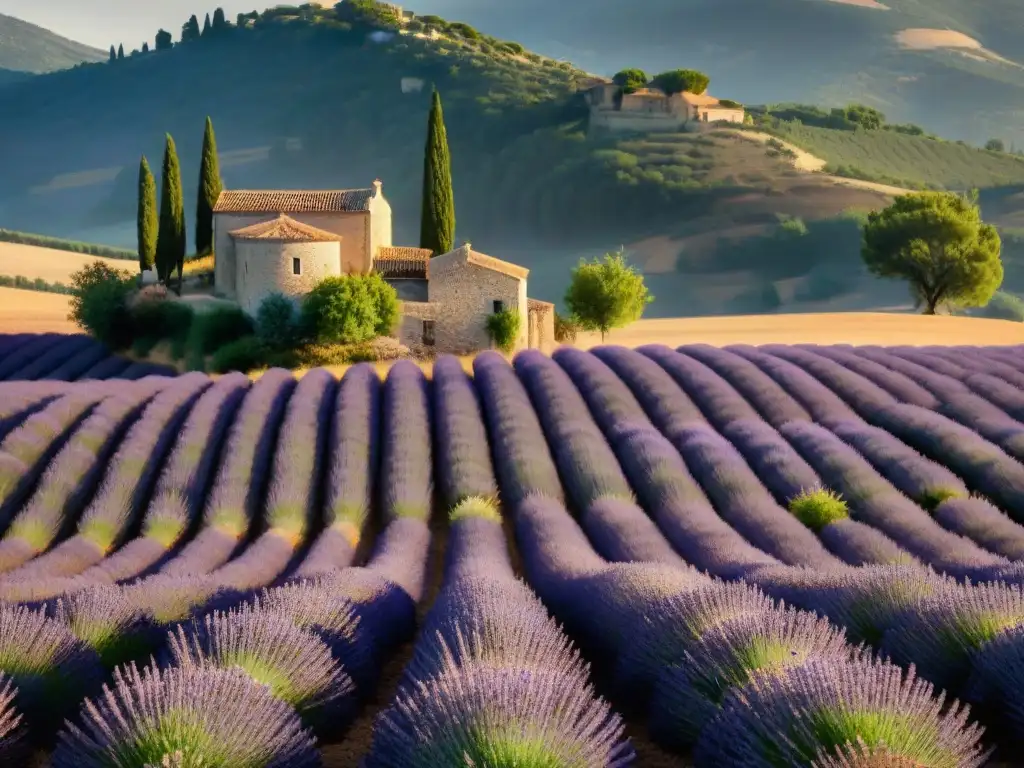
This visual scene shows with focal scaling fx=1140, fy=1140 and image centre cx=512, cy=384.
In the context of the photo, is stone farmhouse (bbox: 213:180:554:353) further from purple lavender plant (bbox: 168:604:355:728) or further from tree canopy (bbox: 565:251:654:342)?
purple lavender plant (bbox: 168:604:355:728)

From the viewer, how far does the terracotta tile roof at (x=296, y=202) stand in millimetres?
35031

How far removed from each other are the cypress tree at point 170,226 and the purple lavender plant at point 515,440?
19467 millimetres

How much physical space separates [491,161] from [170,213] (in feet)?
307

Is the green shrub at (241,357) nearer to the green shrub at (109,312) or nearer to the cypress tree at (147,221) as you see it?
the green shrub at (109,312)

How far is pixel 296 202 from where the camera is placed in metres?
35.6

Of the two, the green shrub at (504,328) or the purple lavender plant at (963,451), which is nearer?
the purple lavender plant at (963,451)

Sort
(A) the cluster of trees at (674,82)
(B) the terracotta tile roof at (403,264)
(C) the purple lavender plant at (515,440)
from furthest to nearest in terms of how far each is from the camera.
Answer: (A) the cluster of trees at (674,82), (B) the terracotta tile roof at (403,264), (C) the purple lavender plant at (515,440)

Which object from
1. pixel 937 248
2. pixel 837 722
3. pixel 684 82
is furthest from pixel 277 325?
pixel 684 82

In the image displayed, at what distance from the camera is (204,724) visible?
4.81 m

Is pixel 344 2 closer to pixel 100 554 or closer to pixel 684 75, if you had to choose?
pixel 684 75

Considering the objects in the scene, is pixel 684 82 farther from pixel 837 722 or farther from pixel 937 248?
pixel 837 722

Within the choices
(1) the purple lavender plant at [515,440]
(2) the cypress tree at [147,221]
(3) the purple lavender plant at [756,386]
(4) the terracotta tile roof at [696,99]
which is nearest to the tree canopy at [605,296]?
(2) the cypress tree at [147,221]

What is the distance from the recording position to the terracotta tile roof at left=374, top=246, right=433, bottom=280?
33938 millimetres

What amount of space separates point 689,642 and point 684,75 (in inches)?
4006
